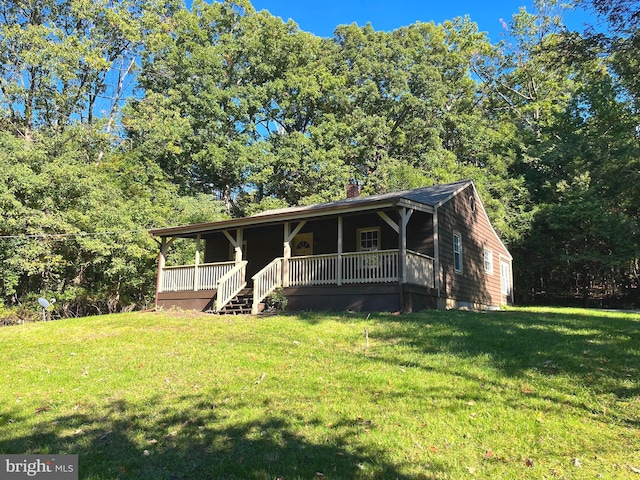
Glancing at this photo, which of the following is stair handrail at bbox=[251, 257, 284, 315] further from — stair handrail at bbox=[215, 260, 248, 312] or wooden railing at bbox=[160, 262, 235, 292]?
wooden railing at bbox=[160, 262, 235, 292]

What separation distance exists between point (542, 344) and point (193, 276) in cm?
1181

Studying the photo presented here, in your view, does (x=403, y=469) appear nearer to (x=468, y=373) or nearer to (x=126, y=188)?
(x=468, y=373)

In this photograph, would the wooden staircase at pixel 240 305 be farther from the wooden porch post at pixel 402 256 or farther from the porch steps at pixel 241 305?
the wooden porch post at pixel 402 256

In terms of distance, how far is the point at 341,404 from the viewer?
527 centimetres

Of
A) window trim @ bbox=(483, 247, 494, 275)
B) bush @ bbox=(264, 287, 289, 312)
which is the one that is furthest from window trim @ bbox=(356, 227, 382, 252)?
window trim @ bbox=(483, 247, 494, 275)

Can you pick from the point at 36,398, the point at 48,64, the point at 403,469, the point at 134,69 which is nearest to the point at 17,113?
the point at 48,64

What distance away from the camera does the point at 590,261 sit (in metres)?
25.2

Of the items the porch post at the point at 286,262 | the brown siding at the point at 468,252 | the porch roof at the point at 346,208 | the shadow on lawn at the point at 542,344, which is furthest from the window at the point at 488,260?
the porch post at the point at 286,262

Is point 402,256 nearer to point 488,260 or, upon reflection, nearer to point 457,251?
point 457,251

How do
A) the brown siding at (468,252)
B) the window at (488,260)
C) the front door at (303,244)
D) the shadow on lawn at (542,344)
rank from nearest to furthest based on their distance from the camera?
the shadow on lawn at (542,344) < the brown siding at (468,252) < the front door at (303,244) < the window at (488,260)

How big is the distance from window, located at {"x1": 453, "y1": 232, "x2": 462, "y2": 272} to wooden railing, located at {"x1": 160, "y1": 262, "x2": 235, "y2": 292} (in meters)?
7.40

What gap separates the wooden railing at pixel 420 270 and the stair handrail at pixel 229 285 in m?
5.52

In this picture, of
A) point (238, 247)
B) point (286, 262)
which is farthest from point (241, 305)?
point (238, 247)

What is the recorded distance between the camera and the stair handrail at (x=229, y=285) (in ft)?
47.5
